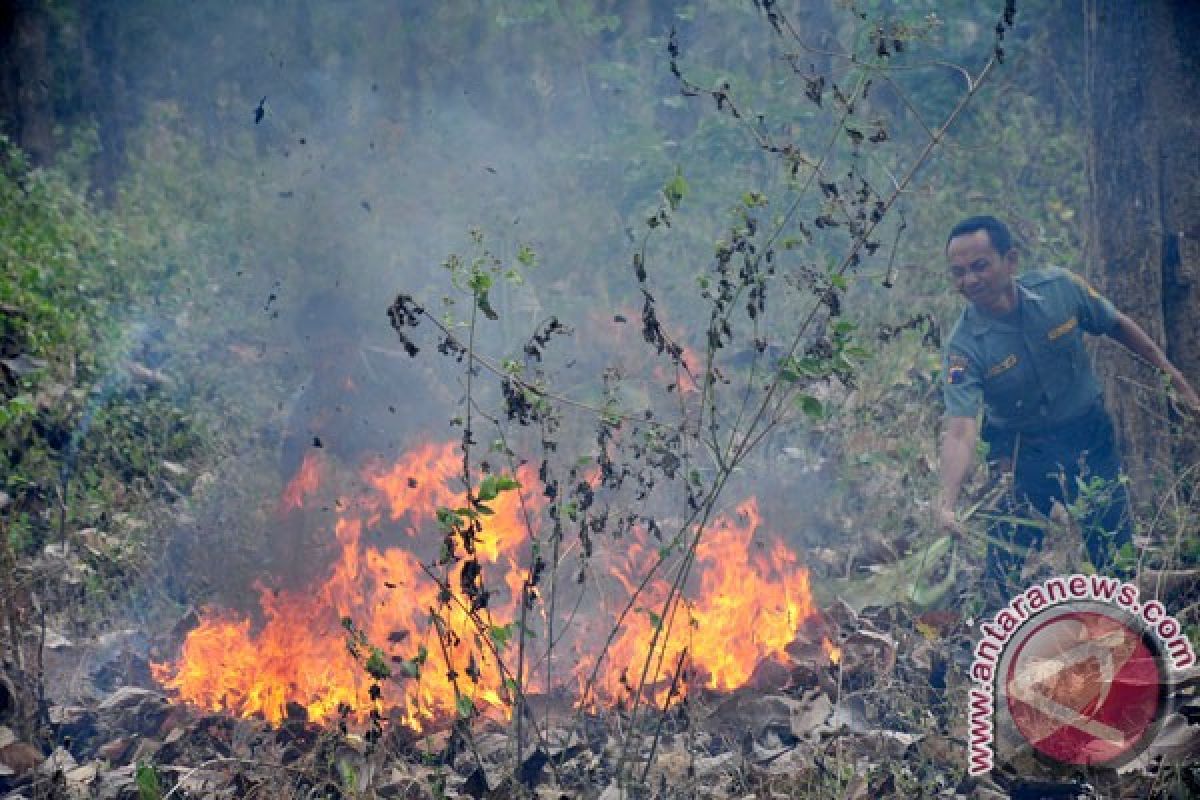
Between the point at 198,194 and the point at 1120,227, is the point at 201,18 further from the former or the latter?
the point at 1120,227

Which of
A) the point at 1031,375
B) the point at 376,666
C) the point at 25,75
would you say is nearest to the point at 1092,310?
the point at 1031,375

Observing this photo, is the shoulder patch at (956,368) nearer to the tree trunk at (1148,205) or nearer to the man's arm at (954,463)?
the man's arm at (954,463)

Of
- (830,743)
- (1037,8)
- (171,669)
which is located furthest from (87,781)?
(1037,8)

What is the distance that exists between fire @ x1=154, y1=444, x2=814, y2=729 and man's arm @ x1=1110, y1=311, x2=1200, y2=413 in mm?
2199

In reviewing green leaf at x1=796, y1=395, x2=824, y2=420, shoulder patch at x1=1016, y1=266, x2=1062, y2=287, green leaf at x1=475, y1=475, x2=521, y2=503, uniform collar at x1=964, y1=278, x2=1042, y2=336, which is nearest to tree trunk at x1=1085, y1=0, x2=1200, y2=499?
shoulder patch at x1=1016, y1=266, x2=1062, y2=287

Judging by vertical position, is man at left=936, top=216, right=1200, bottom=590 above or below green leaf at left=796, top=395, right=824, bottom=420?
above

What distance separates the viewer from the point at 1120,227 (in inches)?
241

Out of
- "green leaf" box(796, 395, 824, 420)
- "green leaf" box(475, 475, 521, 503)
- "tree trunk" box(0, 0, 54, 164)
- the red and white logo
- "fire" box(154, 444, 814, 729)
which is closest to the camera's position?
"green leaf" box(475, 475, 521, 503)

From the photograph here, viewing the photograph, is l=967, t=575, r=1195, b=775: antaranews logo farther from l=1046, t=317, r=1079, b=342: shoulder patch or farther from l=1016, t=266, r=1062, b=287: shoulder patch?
l=1016, t=266, r=1062, b=287: shoulder patch

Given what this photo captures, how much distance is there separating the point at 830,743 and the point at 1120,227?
389cm

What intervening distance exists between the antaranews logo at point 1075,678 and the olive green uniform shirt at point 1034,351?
6.12 ft

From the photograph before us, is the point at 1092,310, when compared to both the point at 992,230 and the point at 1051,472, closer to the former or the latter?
the point at 992,230

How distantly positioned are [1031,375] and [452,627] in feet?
11.7

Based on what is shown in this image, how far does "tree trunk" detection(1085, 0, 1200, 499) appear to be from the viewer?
5.87 metres
